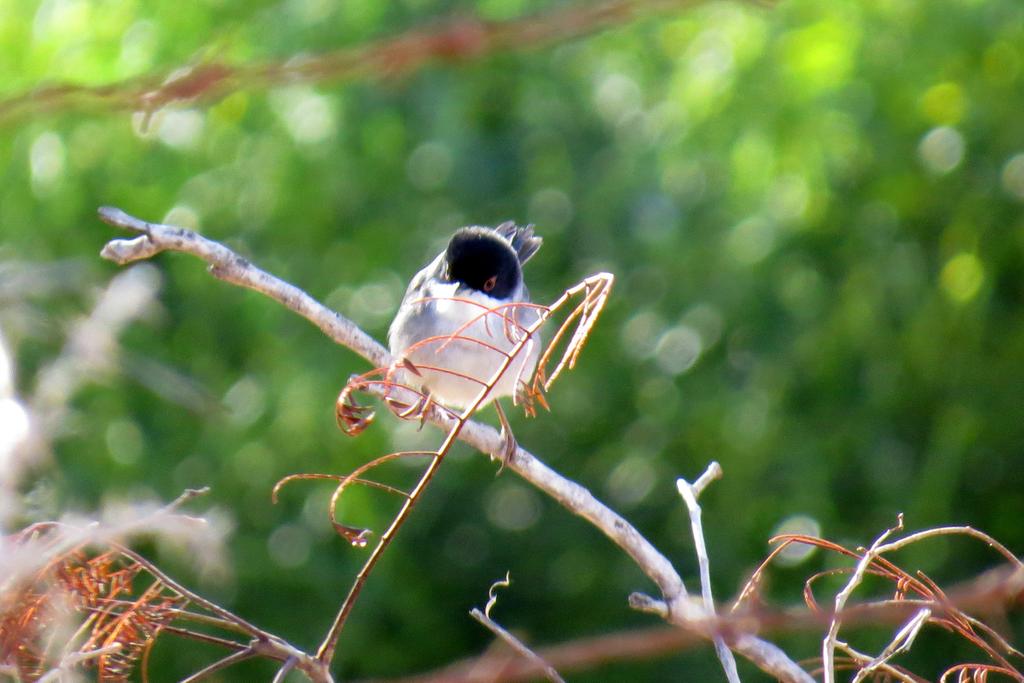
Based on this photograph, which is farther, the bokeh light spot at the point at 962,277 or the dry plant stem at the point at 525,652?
the bokeh light spot at the point at 962,277

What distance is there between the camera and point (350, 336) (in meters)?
2.00

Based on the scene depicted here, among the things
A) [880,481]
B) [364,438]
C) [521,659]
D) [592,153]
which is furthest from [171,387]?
[592,153]

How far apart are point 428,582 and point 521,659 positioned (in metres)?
4.07

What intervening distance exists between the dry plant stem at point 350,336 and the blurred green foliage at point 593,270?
1.94 meters

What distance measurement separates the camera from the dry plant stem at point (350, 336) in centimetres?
184

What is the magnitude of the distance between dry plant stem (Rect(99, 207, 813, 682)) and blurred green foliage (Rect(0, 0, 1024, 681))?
1.94 m

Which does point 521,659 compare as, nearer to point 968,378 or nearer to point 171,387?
point 171,387

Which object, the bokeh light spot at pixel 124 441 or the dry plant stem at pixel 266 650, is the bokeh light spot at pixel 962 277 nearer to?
the bokeh light spot at pixel 124 441

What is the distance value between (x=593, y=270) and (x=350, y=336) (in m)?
2.73

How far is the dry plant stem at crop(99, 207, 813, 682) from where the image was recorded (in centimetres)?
184

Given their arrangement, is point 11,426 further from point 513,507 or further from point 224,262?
point 513,507

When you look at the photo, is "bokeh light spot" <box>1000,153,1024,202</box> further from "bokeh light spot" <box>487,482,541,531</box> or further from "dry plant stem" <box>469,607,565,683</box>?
"dry plant stem" <box>469,607,565,683</box>

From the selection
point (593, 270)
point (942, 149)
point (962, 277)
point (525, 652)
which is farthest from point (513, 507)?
A: point (525, 652)

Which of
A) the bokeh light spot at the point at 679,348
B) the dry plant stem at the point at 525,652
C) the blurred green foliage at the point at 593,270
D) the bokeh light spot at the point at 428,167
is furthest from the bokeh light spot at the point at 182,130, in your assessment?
the dry plant stem at the point at 525,652
